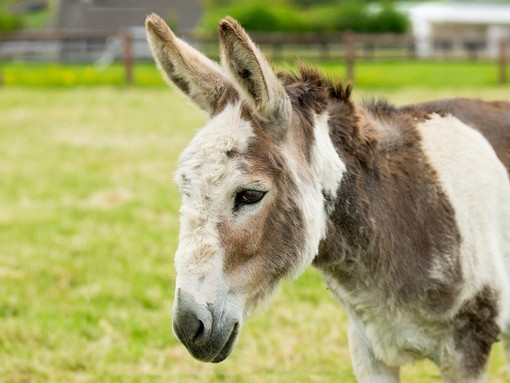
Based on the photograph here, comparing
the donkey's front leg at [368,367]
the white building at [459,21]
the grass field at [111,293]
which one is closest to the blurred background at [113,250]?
the grass field at [111,293]

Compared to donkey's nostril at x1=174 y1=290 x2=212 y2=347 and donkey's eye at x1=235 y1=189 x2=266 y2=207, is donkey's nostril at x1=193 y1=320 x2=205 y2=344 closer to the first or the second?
donkey's nostril at x1=174 y1=290 x2=212 y2=347

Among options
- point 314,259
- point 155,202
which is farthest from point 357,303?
point 155,202

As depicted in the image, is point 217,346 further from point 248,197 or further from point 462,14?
point 462,14

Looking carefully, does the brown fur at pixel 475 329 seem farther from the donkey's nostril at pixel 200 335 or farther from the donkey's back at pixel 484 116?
the donkey's nostril at pixel 200 335

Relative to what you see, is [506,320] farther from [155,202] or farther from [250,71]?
[155,202]

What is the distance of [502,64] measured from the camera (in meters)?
22.1

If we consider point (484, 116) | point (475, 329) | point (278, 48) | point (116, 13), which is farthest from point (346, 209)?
point (116, 13)

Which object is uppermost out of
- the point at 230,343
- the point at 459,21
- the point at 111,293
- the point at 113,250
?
the point at 230,343

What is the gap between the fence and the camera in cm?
2233

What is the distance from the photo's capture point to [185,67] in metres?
2.83

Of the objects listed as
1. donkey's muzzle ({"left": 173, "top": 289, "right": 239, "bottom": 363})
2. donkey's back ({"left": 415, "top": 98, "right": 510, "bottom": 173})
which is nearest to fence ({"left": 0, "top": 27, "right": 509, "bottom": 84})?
donkey's back ({"left": 415, "top": 98, "right": 510, "bottom": 173})

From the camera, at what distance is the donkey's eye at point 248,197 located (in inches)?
104

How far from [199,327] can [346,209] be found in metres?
0.76

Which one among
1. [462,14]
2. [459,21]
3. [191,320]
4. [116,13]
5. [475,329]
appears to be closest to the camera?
[191,320]
